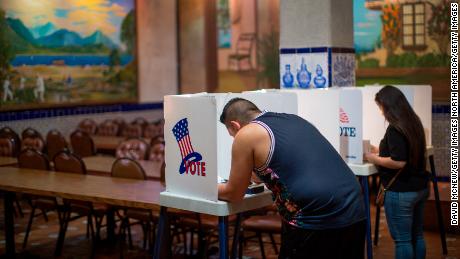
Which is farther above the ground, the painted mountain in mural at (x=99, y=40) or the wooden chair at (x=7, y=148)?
the painted mountain in mural at (x=99, y=40)

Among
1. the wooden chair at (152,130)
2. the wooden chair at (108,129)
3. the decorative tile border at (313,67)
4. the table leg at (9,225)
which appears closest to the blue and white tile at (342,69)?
the decorative tile border at (313,67)

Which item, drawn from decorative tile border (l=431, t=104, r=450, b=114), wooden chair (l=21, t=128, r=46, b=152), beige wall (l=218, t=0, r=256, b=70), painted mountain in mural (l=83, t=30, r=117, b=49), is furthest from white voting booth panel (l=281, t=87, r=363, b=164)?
beige wall (l=218, t=0, r=256, b=70)

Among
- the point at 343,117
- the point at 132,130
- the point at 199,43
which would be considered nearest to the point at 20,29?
the point at 132,130

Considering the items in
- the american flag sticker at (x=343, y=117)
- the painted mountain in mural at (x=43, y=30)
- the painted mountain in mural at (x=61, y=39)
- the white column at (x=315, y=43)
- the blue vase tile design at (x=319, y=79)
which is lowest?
the american flag sticker at (x=343, y=117)

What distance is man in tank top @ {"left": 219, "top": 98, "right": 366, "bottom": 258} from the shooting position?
3.52 metres

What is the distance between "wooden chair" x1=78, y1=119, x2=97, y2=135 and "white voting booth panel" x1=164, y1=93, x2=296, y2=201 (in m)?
7.29

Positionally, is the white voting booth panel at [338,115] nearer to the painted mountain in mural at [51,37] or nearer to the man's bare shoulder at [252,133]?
the man's bare shoulder at [252,133]

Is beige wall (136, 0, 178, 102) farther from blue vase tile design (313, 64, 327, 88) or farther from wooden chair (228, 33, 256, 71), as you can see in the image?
blue vase tile design (313, 64, 327, 88)

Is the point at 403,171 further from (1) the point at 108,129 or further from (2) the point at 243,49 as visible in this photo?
(2) the point at 243,49

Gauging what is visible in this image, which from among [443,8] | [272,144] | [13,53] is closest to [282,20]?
[272,144]

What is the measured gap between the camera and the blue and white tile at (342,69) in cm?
642

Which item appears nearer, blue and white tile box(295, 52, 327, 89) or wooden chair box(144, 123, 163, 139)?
blue and white tile box(295, 52, 327, 89)

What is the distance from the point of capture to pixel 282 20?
21.7 feet

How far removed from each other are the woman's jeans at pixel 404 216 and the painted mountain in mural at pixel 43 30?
7.76 meters
